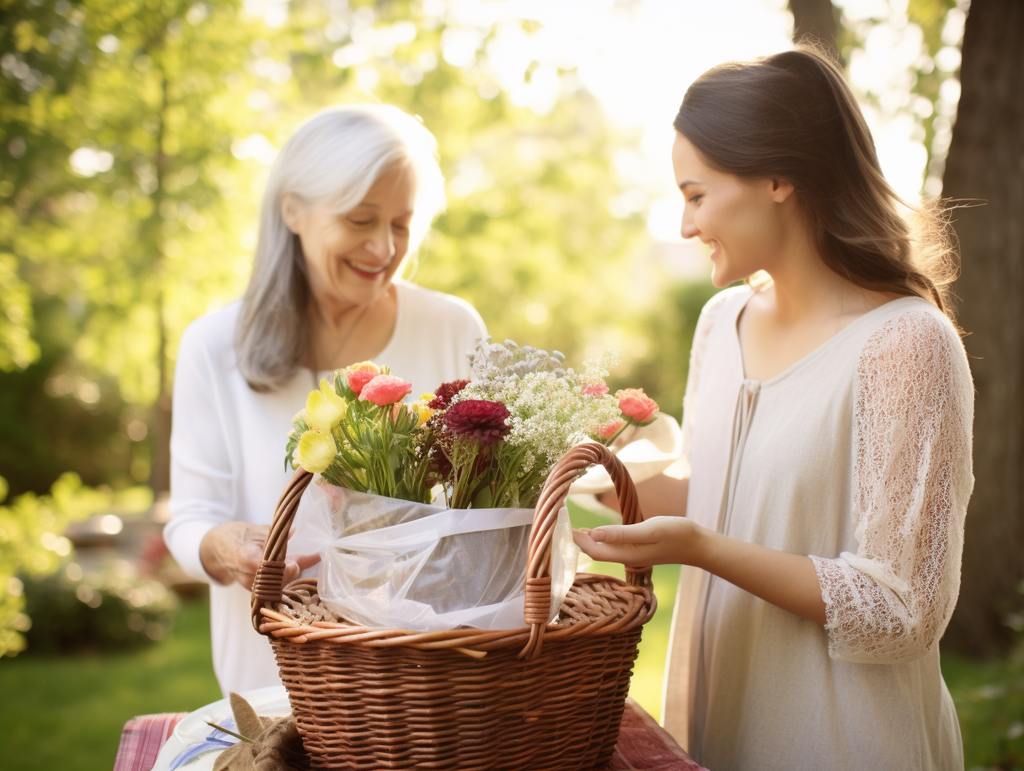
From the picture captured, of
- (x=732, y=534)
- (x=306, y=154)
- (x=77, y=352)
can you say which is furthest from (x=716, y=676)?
(x=77, y=352)

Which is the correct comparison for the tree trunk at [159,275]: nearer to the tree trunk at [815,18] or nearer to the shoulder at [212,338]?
the shoulder at [212,338]

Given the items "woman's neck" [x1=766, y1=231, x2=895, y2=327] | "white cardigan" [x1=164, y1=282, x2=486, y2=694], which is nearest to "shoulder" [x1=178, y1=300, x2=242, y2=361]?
"white cardigan" [x1=164, y1=282, x2=486, y2=694]

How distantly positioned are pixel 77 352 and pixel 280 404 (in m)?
8.30

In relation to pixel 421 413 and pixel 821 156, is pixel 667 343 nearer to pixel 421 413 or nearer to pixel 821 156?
pixel 821 156

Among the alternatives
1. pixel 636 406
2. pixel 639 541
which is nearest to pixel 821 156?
pixel 636 406

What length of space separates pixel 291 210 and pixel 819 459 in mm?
1582

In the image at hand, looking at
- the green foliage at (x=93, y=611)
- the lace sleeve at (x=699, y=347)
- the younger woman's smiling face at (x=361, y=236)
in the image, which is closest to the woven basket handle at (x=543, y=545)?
the lace sleeve at (x=699, y=347)

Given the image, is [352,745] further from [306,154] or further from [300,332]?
[306,154]

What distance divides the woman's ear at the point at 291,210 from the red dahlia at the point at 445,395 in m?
1.10

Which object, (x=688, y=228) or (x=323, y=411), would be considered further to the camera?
(x=688, y=228)

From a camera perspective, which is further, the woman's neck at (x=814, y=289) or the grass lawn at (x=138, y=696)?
the grass lawn at (x=138, y=696)

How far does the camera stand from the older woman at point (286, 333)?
2.26m

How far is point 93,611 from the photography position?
5922mm

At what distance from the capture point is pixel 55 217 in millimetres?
5879
